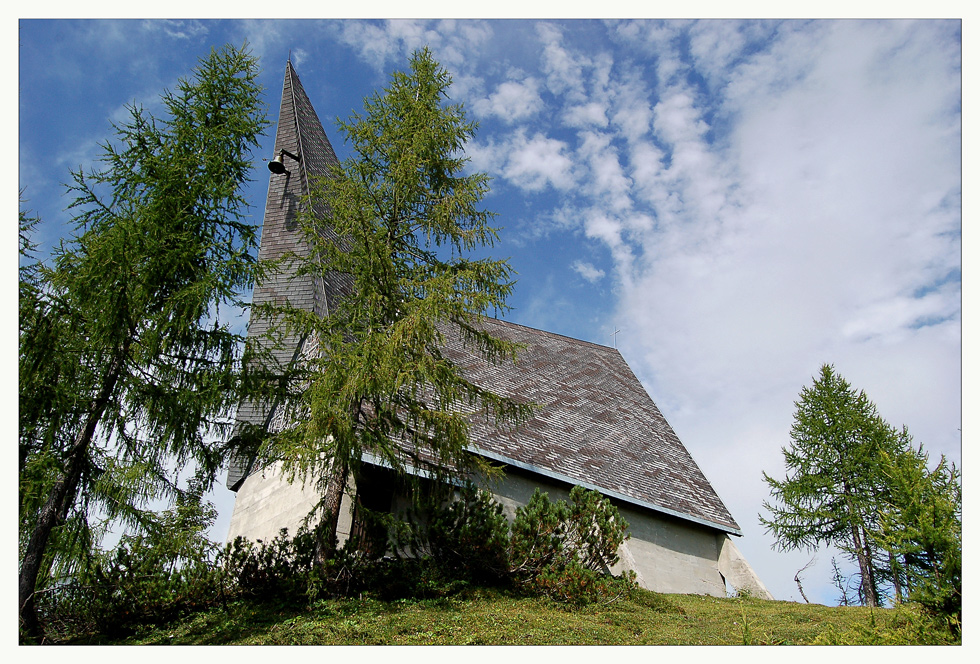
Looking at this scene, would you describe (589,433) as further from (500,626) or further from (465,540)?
(500,626)

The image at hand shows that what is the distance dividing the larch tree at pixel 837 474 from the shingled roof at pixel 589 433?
238cm

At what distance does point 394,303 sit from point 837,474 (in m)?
12.5

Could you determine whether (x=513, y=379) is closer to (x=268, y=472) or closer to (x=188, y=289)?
(x=268, y=472)

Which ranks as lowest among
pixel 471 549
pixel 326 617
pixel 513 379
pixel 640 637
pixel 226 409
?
pixel 326 617

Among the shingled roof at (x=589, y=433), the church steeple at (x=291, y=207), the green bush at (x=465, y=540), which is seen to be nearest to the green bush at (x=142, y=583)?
the green bush at (x=465, y=540)

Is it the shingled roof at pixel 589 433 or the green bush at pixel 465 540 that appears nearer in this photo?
the green bush at pixel 465 540

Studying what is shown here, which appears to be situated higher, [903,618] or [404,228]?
[404,228]

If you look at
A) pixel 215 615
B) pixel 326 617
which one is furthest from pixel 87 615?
pixel 326 617

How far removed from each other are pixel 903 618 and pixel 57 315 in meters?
9.15

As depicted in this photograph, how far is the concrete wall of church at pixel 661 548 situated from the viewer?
41.5 ft

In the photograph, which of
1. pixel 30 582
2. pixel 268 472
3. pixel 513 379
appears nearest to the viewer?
pixel 30 582

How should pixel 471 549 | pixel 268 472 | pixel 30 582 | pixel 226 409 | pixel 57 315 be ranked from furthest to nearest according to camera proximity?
pixel 268 472 → pixel 471 549 → pixel 226 409 → pixel 57 315 → pixel 30 582

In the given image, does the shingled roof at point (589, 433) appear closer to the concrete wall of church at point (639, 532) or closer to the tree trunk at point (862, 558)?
the concrete wall of church at point (639, 532)

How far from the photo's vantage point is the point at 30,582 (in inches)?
245
